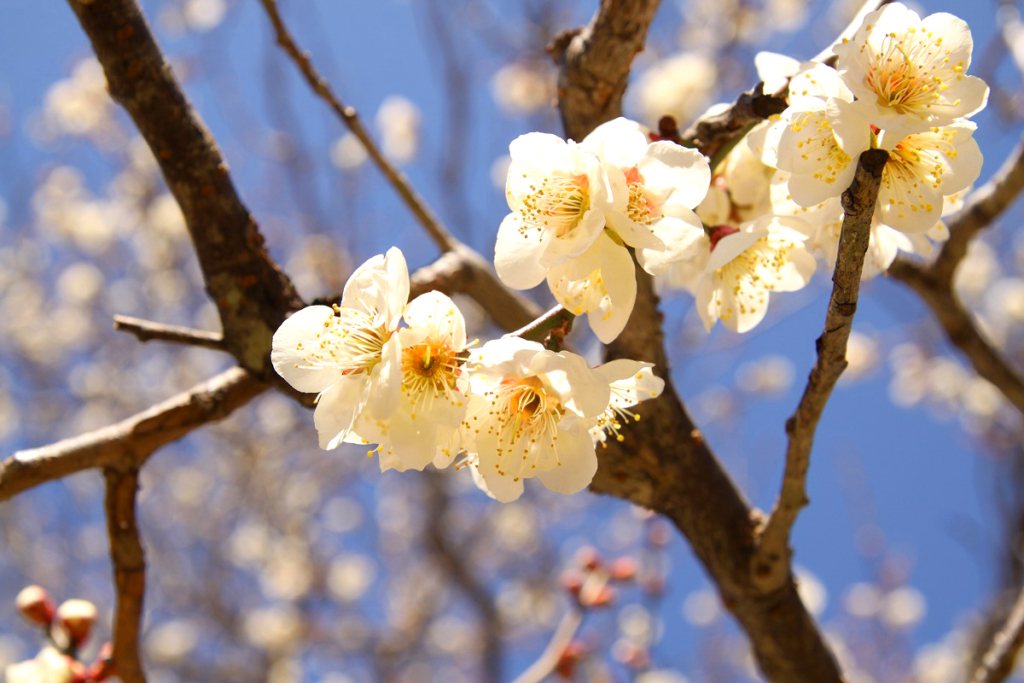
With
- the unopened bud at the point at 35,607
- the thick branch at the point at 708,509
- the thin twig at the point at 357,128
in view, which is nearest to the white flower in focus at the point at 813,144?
the thick branch at the point at 708,509

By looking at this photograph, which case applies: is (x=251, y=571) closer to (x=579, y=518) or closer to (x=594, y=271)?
(x=579, y=518)

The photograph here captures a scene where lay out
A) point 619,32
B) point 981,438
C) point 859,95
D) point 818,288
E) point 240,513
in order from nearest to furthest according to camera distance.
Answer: point 859,95, point 619,32, point 818,288, point 981,438, point 240,513

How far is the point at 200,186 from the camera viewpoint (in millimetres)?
1218

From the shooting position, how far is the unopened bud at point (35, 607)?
136 cm

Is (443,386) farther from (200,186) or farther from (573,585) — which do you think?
(573,585)

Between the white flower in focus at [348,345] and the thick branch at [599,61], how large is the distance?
73cm

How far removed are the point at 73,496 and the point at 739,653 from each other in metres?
5.08

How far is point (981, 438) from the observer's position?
4500 millimetres

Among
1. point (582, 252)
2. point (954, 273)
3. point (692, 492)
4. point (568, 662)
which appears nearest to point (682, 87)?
point (954, 273)

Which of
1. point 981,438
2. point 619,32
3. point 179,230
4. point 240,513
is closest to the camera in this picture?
point 619,32

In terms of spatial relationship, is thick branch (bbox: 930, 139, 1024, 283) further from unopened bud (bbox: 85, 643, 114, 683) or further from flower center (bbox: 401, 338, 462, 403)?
unopened bud (bbox: 85, 643, 114, 683)

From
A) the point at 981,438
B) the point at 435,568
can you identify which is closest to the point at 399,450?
the point at 435,568

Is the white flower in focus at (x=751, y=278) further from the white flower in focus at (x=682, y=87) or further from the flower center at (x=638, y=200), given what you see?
the white flower in focus at (x=682, y=87)

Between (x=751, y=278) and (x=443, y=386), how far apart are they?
49 centimetres
